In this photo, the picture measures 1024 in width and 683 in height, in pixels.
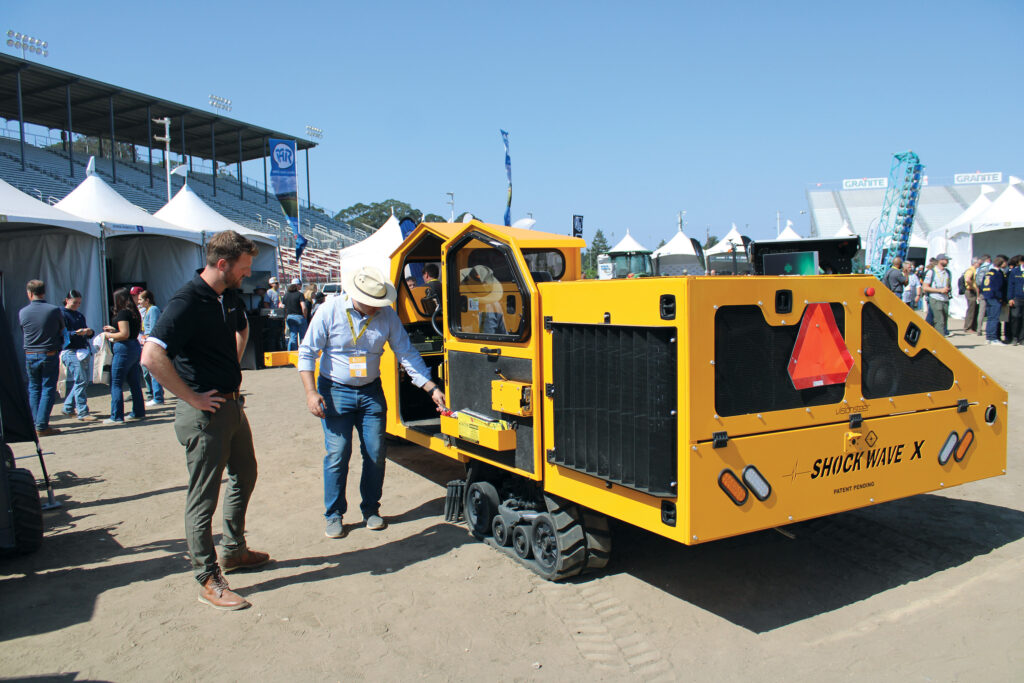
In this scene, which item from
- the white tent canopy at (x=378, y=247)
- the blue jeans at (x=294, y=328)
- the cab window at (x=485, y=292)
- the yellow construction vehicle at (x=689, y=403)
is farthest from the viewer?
the white tent canopy at (x=378, y=247)

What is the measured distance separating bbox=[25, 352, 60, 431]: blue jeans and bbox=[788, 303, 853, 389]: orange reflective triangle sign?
823 centimetres

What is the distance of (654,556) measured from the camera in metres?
4.26

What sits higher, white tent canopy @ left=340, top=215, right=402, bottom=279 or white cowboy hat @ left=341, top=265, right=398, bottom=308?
→ white tent canopy @ left=340, top=215, right=402, bottom=279

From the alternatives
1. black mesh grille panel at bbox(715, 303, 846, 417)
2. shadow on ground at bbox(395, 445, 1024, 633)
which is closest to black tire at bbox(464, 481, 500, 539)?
shadow on ground at bbox(395, 445, 1024, 633)

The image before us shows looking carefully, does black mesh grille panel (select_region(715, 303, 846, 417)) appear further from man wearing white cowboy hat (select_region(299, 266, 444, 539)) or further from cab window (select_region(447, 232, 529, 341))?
man wearing white cowboy hat (select_region(299, 266, 444, 539))

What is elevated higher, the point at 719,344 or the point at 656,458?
the point at 719,344

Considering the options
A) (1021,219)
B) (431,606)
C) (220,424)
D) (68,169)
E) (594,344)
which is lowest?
(431,606)

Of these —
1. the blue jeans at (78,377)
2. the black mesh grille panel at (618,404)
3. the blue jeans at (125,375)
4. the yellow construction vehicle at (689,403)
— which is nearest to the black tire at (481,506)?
the yellow construction vehicle at (689,403)

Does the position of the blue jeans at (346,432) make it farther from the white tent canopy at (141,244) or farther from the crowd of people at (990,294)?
the white tent canopy at (141,244)

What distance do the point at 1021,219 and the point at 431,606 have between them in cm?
2057

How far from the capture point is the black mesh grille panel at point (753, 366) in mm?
3145

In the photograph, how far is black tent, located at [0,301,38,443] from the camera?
182 inches

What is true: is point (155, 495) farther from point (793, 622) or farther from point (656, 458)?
point (793, 622)

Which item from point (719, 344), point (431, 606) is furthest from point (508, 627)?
point (719, 344)
